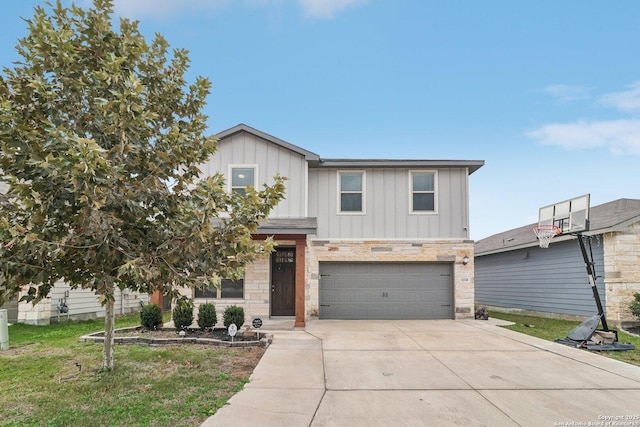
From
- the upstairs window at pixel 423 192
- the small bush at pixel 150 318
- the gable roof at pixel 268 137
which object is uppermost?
the gable roof at pixel 268 137

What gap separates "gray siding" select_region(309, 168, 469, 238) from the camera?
1407 centimetres

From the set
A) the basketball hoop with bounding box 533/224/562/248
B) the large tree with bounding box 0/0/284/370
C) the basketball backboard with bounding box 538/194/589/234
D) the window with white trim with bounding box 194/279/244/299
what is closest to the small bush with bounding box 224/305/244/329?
the window with white trim with bounding box 194/279/244/299

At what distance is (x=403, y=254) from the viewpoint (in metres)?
14.0

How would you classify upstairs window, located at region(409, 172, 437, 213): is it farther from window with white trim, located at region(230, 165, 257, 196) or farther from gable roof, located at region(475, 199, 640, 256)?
window with white trim, located at region(230, 165, 257, 196)

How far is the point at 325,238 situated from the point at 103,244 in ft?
32.0

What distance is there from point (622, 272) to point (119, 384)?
13.9m

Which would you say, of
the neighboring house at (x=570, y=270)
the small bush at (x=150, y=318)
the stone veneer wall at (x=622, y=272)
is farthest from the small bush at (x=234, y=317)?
the stone veneer wall at (x=622, y=272)

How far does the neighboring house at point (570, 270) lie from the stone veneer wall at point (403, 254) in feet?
12.4

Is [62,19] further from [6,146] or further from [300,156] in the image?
[300,156]

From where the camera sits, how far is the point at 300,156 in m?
13.5

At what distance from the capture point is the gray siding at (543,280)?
45.0ft

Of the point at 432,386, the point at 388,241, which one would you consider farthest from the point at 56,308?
the point at 432,386

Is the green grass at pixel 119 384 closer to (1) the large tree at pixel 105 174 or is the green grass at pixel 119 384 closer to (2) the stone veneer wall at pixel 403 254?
(1) the large tree at pixel 105 174

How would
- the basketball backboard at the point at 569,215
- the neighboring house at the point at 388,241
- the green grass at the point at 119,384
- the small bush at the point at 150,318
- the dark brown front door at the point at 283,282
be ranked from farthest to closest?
1. the neighboring house at the point at 388,241
2. the dark brown front door at the point at 283,282
3. the small bush at the point at 150,318
4. the basketball backboard at the point at 569,215
5. the green grass at the point at 119,384
